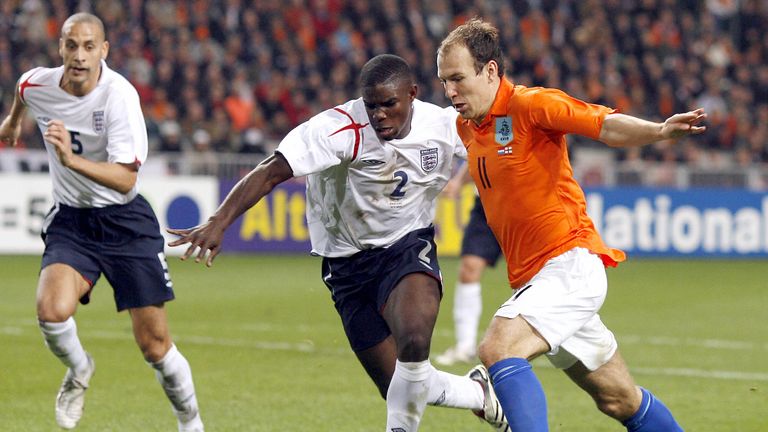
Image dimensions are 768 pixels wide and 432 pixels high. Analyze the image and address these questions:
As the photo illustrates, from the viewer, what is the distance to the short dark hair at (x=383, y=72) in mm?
6051

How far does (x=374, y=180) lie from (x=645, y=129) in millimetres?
1548

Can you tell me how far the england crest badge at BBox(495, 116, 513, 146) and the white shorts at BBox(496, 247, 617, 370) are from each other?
23.7 inches

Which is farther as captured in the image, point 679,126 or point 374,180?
point 374,180

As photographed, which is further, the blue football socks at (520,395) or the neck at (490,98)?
the neck at (490,98)

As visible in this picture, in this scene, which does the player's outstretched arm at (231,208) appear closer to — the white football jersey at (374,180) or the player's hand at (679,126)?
the white football jersey at (374,180)

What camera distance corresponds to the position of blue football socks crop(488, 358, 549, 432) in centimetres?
534

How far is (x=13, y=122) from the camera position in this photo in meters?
7.50

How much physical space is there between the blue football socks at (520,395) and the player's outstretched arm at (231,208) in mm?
1321

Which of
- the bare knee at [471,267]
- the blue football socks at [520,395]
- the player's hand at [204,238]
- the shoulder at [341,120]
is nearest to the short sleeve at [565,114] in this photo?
the shoulder at [341,120]

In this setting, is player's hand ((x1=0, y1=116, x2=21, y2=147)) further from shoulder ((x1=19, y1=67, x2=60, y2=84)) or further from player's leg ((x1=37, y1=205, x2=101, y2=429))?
player's leg ((x1=37, y1=205, x2=101, y2=429))

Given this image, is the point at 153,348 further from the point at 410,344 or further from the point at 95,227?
the point at 410,344

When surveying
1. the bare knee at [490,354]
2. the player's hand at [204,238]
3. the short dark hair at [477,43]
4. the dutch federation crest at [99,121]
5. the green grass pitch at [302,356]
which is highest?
the short dark hair at [477,43]

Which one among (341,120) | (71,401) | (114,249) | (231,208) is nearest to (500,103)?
(341,120)

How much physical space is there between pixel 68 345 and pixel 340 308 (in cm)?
163
